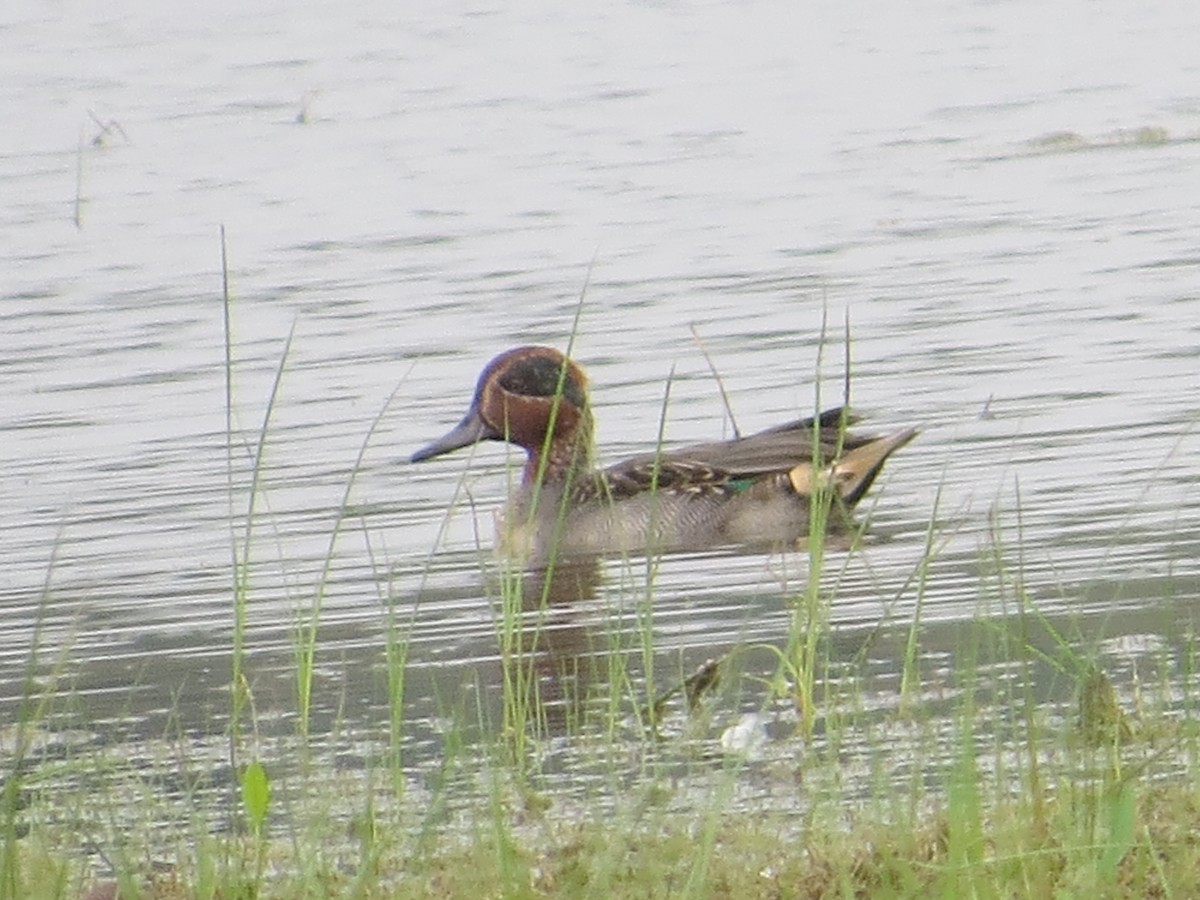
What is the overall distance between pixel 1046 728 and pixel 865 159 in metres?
10.6

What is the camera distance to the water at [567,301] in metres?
6.99

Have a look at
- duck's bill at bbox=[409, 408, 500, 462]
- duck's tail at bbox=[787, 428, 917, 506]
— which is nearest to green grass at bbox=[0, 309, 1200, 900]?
duck's tail at bbox=[787, 428, 917, 506]

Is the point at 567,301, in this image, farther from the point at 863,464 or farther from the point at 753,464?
the point at 863,464

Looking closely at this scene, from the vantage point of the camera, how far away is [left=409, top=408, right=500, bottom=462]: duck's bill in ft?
29.5

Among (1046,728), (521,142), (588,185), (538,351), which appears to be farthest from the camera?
(521,142)

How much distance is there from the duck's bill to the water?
0.42ft

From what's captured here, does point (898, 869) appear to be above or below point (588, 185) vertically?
above

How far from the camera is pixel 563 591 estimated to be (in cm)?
793

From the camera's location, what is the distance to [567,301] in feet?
39.2

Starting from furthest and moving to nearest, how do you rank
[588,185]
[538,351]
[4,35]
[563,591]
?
[4,35] < [588,185] < [538,351] < [563,591]

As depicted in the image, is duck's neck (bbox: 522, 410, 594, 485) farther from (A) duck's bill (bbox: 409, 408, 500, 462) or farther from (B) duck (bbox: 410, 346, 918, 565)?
(A) duck's bill (bbox: 409, 408, 500, 462)

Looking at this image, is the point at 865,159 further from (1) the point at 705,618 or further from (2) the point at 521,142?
(1) the point at 705,618

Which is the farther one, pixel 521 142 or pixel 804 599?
pixel 521 142

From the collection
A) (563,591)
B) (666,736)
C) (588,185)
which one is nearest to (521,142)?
(588,185)
